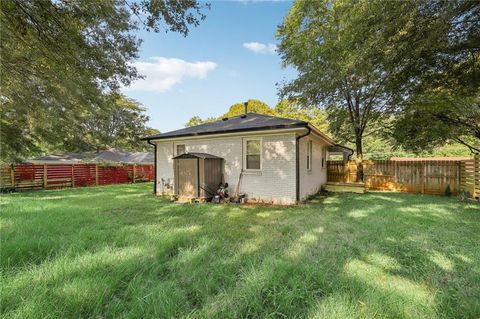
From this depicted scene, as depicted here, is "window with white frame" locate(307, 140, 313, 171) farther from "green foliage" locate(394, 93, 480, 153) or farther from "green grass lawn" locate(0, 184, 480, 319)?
"green foliage" locate(394, 93, 480, 153)

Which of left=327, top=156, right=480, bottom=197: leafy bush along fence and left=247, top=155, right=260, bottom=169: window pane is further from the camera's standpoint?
left=327, top=156, right=480, bottom=197: leafy bush along fence

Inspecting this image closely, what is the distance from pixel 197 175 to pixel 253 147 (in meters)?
2.32

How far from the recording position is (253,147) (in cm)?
852

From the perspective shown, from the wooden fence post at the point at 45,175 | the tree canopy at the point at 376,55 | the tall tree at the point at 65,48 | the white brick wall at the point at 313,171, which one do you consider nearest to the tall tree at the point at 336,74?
the tree canopy at the point at 376,55

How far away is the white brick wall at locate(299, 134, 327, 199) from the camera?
28.2 feet

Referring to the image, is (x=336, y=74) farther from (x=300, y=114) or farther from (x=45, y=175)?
(x=45, y=175)

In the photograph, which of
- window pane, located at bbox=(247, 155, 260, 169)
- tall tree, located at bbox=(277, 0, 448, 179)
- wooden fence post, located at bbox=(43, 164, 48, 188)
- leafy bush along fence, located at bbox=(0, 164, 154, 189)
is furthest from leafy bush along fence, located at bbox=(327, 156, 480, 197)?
wooden fence post, located at bbox=(43, 164, 48, 188)

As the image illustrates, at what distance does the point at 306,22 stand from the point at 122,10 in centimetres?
1060

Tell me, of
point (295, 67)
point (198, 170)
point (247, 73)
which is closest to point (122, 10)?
point (198, 170)

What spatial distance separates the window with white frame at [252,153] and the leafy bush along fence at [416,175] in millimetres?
7058

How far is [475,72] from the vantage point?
21.7ft

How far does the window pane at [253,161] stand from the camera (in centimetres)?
839

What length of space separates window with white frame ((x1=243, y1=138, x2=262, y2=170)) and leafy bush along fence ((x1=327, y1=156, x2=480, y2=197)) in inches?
278

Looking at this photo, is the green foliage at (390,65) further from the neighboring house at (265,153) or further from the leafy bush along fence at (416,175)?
the neighboring house at (265,153)
